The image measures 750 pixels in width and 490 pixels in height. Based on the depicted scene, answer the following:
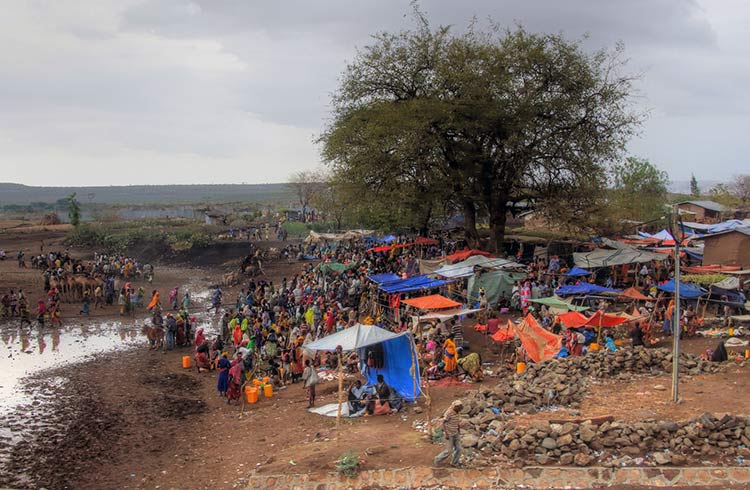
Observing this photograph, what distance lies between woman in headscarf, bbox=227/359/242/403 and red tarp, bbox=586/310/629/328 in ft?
31.5

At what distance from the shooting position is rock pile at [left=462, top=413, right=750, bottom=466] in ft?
35.6

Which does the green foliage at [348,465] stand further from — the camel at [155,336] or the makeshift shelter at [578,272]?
the makeshift shelter at [578,272]

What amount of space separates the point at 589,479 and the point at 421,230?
Answer: 29845mm

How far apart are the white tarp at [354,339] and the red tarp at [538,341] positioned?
423 cm

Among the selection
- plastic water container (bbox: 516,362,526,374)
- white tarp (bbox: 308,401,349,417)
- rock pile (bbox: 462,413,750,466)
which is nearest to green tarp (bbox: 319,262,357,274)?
plastic water container (bbox: 516,362,526,374)

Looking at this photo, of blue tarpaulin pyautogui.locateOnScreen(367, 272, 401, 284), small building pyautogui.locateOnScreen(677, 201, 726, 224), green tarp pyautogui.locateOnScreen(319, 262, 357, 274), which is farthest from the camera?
small building pyautogui.locateOnScreen(677, 201, 726, 224)

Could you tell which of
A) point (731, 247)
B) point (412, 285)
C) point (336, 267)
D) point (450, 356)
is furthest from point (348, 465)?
point (731, 247)

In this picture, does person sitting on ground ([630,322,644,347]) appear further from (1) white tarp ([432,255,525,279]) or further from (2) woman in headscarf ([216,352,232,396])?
(2) woman in headscarf ([216,352,232,396])

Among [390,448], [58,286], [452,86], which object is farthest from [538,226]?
[390,448]

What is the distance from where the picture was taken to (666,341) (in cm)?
1927

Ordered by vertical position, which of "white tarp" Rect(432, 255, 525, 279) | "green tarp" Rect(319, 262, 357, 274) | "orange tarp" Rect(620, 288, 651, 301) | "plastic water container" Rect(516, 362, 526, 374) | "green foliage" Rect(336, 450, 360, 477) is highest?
"white tarp" Rect(432, 255, 525, 279)

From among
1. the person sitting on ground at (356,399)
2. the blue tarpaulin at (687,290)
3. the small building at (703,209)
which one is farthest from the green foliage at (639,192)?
the person sitting on ground at (356,399)

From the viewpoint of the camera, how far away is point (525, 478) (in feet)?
34.8

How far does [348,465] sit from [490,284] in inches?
516
